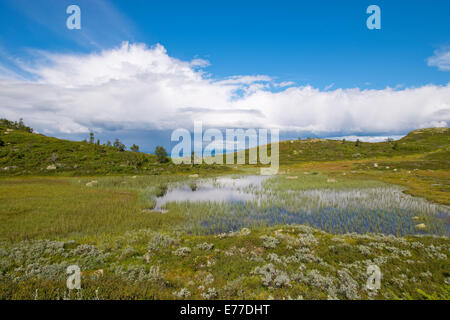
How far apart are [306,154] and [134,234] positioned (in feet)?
454

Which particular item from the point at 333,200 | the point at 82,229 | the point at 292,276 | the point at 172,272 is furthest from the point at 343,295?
the point at 333,200

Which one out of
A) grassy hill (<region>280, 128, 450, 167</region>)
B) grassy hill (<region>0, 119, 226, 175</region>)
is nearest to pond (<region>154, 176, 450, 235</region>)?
grassy hill (<region>0, 119, 226, 175</region>)

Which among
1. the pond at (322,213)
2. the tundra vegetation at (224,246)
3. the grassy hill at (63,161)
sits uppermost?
the grassy hill at (63,161)

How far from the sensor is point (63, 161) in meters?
60.2

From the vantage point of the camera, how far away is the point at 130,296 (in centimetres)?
762

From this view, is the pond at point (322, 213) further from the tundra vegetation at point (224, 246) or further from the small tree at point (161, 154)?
the small tree at point (161, 154)

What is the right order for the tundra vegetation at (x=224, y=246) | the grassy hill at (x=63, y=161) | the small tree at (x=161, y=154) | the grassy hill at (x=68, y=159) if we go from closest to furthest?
the tundra vegetation at (x=224, y=246), the grassy hill at (x=63, y=161), the grassy hill at (x=68, y=159), the small tree at (x=161, y=154)

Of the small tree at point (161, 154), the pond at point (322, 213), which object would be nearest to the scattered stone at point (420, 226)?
the pond at point (322, 213)

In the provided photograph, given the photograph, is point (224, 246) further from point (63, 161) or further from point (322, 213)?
point (63, 161)

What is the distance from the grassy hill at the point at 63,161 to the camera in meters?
53.3

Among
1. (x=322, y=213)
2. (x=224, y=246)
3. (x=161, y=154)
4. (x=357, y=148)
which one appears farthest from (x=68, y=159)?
(x=357, y=148)

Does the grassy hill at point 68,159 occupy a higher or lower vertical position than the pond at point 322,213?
higher

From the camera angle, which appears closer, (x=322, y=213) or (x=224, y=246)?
(x=224, y=246)

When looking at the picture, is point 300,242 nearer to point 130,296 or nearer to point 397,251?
point 397,251
